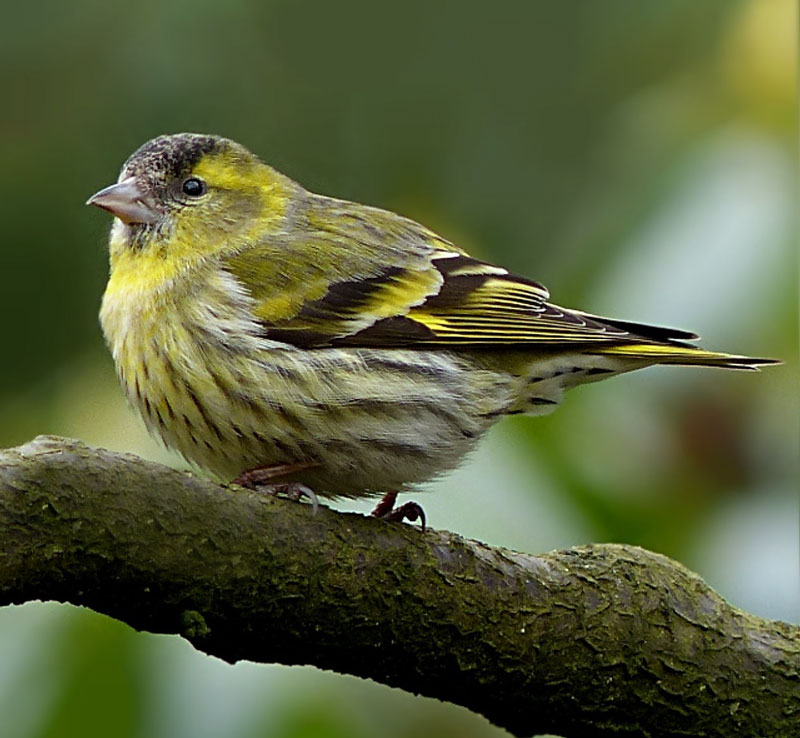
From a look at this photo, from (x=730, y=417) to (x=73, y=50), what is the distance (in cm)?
235

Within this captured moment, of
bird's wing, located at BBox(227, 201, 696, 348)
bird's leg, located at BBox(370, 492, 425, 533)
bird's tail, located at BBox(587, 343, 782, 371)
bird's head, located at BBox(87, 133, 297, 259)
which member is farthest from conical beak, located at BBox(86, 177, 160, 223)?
bird's tail, located at BBox(587, 343, 782, 371)

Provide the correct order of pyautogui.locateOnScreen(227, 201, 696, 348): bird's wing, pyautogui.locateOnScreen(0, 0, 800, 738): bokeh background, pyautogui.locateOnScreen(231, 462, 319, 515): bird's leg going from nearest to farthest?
pyautogui.locateOnScreen(231, 462, 319, 515): bird's leg < pyautogui.locateOnScreen(0, 0, 800, 738): bokeh background < pyautogui.locateOnScreen(227, 201, 696, 348): bird's wing

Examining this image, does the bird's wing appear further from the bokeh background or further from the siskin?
the bokeh background

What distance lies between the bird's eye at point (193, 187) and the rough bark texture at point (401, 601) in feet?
3.55

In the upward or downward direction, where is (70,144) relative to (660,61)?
downward

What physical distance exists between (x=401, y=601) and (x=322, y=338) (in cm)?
71

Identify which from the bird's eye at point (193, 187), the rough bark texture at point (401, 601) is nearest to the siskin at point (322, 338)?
the bird's eye at point (193, 187)

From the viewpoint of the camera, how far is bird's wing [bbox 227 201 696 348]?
298 centimetres

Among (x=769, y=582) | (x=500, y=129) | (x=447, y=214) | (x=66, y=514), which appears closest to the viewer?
(x=66, y=514)

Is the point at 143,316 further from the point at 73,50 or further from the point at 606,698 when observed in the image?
the point at 73,50

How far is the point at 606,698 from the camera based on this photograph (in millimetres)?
2543

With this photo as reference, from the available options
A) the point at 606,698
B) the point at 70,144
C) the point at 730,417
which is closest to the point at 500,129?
the point at 70,144

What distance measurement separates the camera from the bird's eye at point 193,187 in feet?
11.0

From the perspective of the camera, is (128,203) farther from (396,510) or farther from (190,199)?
(396,510)
